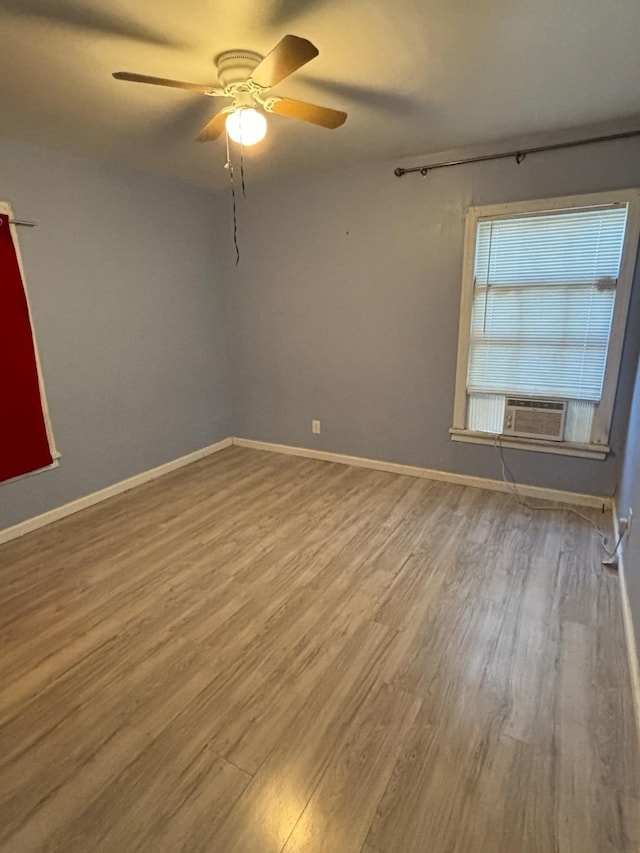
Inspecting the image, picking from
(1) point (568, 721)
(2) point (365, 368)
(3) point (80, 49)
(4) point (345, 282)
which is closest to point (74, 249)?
(3) point (80, 49)

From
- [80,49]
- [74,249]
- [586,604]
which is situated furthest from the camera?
[74,249]

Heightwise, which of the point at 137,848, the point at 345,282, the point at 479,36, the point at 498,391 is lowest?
the point at 137,848

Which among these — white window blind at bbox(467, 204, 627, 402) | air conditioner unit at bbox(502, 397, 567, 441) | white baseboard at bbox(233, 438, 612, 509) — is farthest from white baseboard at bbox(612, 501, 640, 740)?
white window blind at bbox(467, 204, 627, 402)

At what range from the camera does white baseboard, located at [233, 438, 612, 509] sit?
10.1 ft

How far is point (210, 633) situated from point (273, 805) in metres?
0.79

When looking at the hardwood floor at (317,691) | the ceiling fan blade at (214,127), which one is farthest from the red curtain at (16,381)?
the ceiling fan blade at (214,127)

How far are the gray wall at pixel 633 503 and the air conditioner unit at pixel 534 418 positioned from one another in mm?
433

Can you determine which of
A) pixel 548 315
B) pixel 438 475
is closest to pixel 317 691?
pixel 438 475

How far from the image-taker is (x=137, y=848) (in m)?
1.17

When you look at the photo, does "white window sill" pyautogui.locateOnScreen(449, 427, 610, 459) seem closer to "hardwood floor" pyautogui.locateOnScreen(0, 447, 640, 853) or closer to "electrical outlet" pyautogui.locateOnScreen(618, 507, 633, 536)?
"hardwood floor" pyautogui.locateOnScreen(0, 447, 640, 853)

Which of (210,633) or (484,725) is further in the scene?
(210,633)

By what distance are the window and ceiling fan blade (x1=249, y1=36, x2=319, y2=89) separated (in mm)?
1834

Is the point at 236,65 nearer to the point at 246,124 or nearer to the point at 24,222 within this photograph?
the point at 246,124

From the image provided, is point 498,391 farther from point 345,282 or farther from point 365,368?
point 345,282
